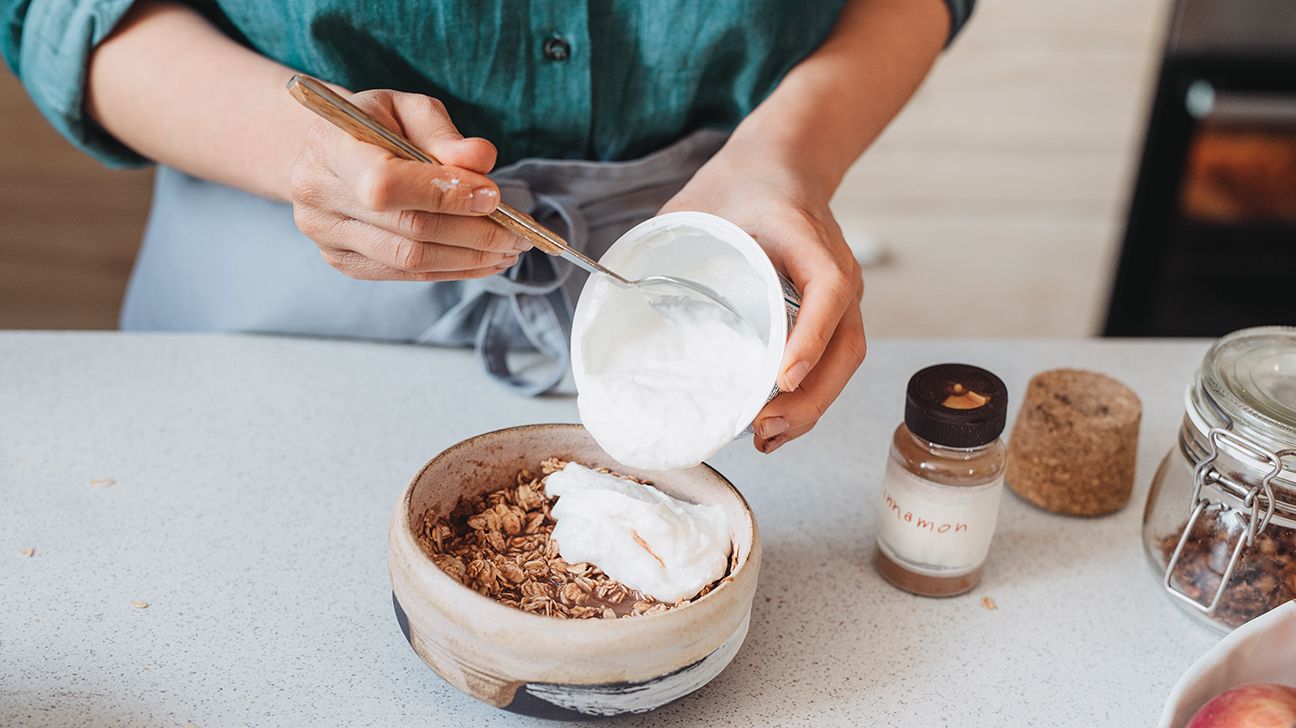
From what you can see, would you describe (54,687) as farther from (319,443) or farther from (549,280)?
(549,280)

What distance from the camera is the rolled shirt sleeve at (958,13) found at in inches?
50.1

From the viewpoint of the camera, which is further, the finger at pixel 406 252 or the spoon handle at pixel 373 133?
the finger at pixel 406 252

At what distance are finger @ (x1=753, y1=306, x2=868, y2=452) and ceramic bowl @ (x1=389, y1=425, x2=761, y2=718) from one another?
0.25 ft

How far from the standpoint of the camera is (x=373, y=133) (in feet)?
2.27

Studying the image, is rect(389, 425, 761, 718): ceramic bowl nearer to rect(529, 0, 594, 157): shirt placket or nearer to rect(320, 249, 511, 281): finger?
rect(320, 249, 511, 281): finger

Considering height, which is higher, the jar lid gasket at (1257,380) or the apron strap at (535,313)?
the jar lid gasket at (1257,380)

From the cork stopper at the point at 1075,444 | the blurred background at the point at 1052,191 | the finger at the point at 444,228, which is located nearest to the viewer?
the finger at the point at 444,228

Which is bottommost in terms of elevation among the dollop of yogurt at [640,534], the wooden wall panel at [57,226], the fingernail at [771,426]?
the wooden wall panel at [57,226]

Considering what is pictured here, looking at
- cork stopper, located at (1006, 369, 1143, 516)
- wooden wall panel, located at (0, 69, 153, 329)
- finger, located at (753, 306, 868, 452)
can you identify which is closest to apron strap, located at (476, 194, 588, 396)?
finger, located at (753, 306, 868, 452)

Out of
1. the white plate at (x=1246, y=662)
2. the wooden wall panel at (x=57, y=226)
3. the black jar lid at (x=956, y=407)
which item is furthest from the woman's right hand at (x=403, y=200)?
the wooden wall panel at (x=57, y=226)

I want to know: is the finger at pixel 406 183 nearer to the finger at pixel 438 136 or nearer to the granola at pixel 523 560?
the finger at pixel 438 136

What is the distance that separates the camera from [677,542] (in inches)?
30.8

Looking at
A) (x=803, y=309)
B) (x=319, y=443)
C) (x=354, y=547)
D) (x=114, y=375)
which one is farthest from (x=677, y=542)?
(x=114, y=375)

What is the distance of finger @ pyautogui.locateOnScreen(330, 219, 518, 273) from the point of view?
78 centimetres
